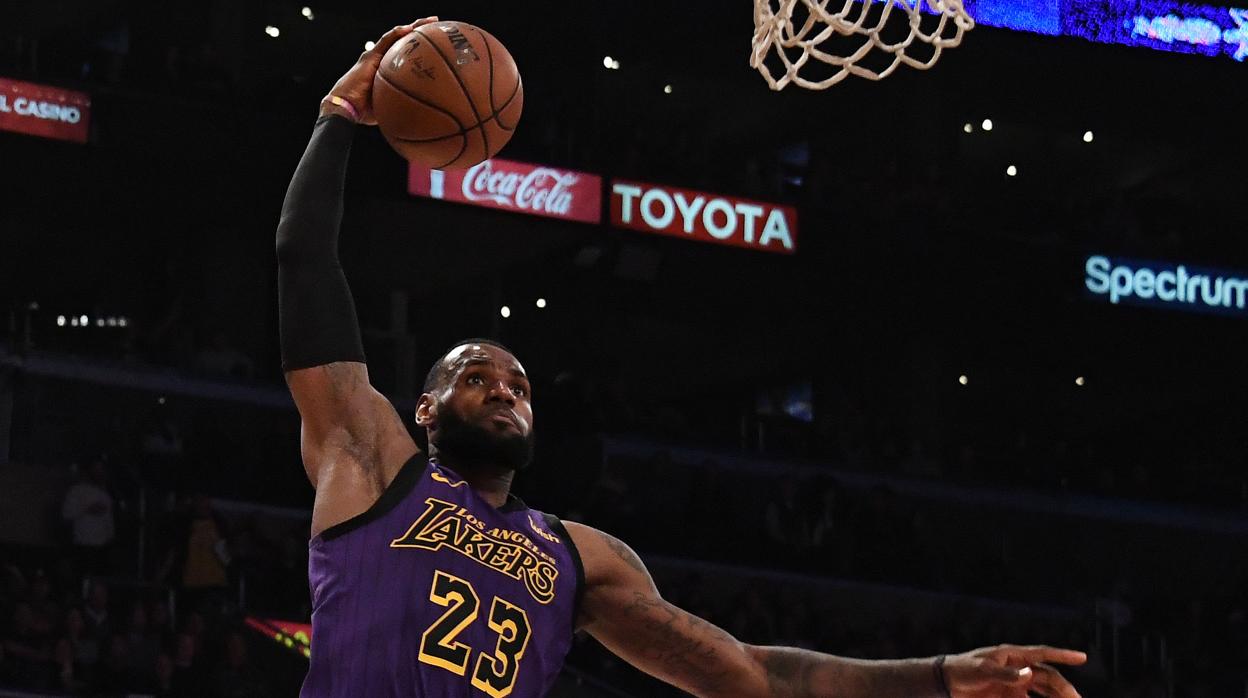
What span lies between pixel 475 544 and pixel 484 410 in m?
0.32

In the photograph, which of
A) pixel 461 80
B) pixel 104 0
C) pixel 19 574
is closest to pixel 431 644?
pixel 461 80

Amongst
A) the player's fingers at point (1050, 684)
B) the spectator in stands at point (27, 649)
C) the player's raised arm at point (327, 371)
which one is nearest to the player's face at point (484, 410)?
the player's raised arm at point (327, 371)

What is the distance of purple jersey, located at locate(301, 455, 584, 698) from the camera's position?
375 centimetres

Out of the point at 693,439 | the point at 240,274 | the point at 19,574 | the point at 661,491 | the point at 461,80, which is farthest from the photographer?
the point at 240,274

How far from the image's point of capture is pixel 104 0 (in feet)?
71.8

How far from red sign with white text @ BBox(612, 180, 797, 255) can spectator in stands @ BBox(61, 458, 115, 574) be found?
23.9ft

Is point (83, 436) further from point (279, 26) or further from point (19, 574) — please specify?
point (279, 26)

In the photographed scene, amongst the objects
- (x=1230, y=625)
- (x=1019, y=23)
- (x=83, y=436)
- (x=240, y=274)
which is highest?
(x=1019, y=23)

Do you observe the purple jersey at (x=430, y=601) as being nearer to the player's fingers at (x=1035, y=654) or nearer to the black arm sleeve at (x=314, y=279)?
the black arm sleeve at (x=314, y=279)

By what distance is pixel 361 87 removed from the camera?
4.25 meters

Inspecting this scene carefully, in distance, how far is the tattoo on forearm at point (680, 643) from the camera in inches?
167

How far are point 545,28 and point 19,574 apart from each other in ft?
36.1

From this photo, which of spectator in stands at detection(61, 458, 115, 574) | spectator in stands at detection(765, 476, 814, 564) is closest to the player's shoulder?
spectator in stands at detection(61, 458, 115, 574)

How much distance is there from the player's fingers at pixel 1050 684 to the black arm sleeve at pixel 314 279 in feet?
5.19
